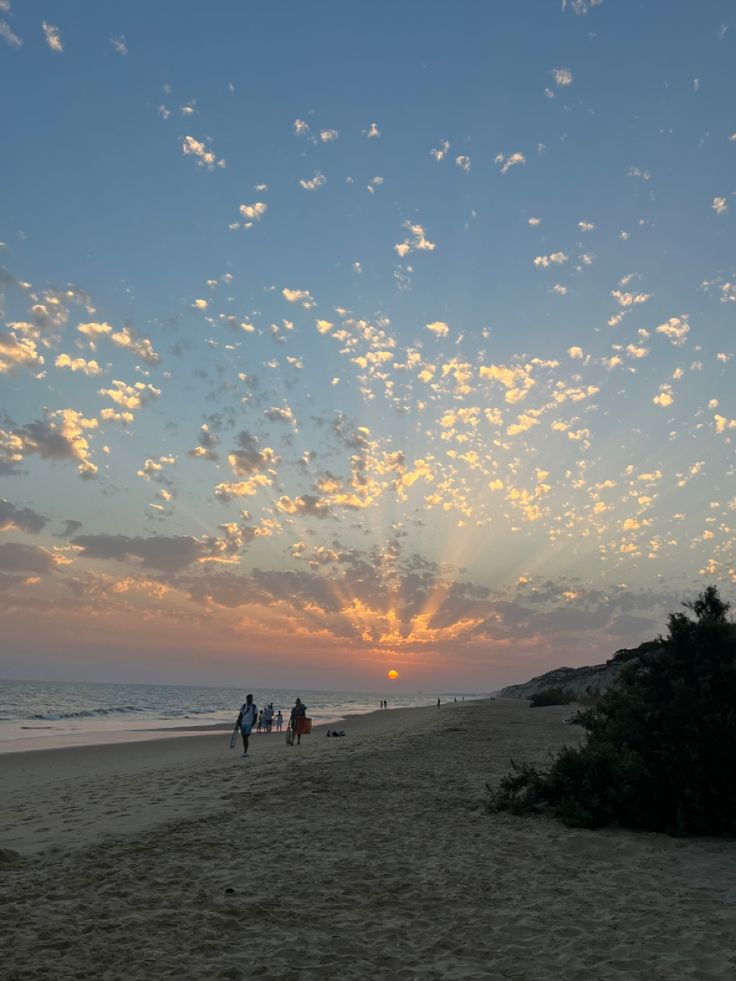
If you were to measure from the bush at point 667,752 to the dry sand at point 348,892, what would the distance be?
1.84 feet

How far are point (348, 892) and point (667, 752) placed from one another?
608cm

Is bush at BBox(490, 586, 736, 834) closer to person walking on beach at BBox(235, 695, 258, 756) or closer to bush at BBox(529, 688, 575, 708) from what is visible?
person walking on beach at BBox(235, 695, 258, 756)

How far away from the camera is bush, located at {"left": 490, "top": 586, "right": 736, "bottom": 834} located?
10.9 metres

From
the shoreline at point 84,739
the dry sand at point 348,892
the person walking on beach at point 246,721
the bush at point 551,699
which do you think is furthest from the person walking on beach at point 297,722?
the bush at point 551,699

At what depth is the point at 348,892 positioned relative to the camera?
804cm

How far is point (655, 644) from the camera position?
12469 millimetres

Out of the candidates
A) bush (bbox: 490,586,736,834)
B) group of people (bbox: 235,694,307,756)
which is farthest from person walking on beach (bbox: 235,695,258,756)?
bush (bbox: 490,586,736,834)

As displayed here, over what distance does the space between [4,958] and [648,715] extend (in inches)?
392

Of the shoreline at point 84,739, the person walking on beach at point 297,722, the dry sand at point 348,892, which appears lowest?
the shoreline at point 84,739

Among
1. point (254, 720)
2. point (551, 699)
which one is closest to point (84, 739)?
point (254, 720)

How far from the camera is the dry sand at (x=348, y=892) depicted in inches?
241

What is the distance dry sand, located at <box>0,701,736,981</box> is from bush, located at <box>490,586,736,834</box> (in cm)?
56

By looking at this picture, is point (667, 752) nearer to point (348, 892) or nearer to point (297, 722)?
point (348, 892)

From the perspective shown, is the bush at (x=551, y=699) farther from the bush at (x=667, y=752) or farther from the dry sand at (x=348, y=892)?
the bush at (x=667, y=752)
